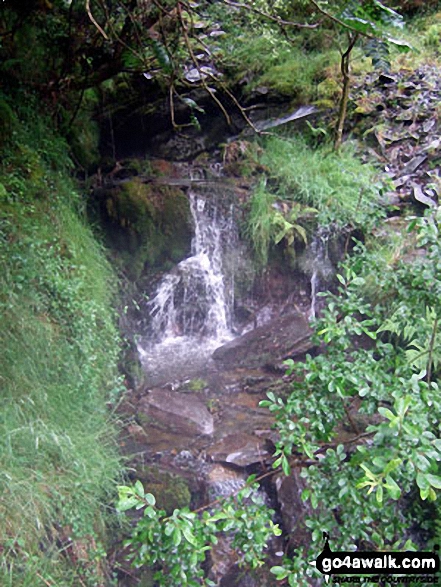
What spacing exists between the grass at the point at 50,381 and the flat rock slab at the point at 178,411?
0.70 m

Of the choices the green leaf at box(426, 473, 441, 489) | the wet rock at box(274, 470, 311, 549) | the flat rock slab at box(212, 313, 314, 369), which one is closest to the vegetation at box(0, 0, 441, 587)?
the green leaf at box(426, 473, 441, 489)

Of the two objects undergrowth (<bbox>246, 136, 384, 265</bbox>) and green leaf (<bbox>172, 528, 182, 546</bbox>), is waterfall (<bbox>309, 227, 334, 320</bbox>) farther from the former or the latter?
green leaf (<bbox>172, 528, 182, 546</bbox>)

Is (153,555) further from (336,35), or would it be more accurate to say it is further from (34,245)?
(336,35)

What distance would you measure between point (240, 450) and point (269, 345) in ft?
5.04

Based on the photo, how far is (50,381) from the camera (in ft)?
9.84

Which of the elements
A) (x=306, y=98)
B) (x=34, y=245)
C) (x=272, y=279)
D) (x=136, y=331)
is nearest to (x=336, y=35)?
(x=306, y=98)

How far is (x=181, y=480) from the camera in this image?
3.38 m

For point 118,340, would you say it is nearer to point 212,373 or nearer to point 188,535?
point 212,373

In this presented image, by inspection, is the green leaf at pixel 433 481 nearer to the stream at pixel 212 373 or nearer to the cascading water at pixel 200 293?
the stream at pixel 212 373

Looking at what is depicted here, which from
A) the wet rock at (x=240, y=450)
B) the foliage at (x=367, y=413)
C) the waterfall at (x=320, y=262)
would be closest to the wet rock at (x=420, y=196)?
the waterfall at (x=320, y=262)

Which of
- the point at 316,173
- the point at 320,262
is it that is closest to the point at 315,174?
the point at 316,173

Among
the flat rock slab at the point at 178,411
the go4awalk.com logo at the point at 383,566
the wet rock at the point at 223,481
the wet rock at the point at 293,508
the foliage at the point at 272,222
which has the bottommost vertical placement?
the flat rock slab at the point at 178,411

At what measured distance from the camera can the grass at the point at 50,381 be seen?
2.27 m

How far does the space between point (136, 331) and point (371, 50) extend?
11.4 ft
